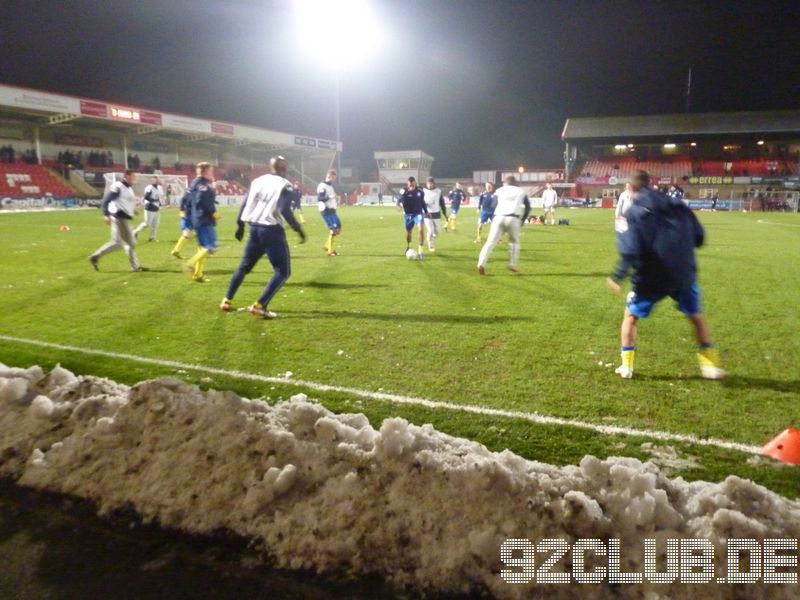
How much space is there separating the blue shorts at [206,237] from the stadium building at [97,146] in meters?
28.3

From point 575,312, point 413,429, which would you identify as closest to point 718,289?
point 575,312

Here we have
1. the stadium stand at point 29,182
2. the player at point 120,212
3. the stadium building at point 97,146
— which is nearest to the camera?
the player at point 120,212

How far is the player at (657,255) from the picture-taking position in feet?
14.4

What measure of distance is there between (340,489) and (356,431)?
1.40 ft

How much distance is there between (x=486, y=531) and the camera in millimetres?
2156

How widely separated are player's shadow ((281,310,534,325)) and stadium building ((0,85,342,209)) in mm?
31943

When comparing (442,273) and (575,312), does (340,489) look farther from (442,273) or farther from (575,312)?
(442,273)

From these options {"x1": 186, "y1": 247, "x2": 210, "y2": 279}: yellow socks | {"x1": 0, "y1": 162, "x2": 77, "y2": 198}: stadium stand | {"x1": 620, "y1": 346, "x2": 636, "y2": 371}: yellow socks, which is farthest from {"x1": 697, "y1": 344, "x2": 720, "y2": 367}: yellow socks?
{"x1": 0, "y1": 162, "x2": 77, "y2": 198}: stadium stand

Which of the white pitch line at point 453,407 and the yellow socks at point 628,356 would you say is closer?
the white pitch line at point 453,407

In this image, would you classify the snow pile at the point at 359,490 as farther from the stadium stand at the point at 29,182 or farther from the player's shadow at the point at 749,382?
the stadium stand at the point at 29,182

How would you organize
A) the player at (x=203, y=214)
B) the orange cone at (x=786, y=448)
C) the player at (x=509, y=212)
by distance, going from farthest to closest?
1. the player at (x=509, y=212)
2. the player at (x=203, y=214)
3. the orange cone at (x=786, y=448)

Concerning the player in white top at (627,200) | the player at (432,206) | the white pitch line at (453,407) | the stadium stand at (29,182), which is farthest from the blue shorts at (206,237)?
the stadium stand at (29,182)

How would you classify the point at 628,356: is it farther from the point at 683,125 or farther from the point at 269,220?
the point at 683,125

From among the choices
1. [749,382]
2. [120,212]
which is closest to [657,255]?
[749,382]
